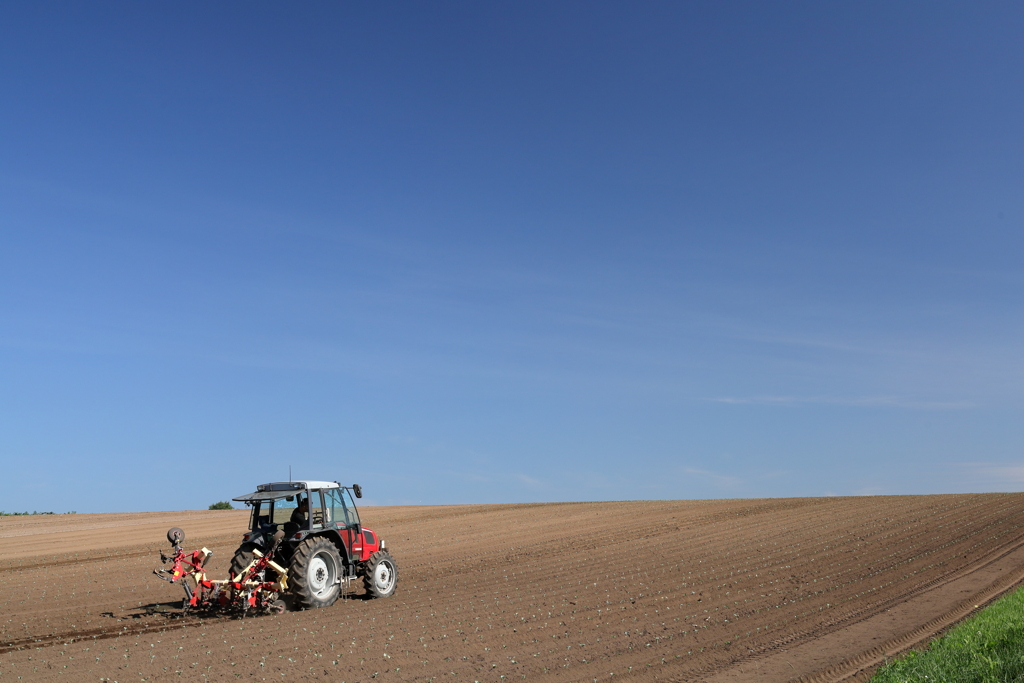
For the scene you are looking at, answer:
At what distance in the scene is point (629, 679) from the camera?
25.5ft

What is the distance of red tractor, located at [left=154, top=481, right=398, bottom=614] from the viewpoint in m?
11.8

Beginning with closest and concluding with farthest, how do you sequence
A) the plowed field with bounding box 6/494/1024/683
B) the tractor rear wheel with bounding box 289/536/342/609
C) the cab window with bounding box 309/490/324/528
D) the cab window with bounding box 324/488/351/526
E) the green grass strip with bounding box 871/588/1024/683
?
the green grass strip with bounding box 871/588/1024/683
the plowed field with bounding box 6/494/1024/683
the tractor rear wheel with bounding box 289/536/342/609
the cab window with bounding box 309/490/324/528
the cab window with bounding box 324/488/351/526

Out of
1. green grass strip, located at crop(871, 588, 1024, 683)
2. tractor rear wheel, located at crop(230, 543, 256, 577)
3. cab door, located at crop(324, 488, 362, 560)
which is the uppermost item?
cab door, located at crop(324, 488, 362, 560)

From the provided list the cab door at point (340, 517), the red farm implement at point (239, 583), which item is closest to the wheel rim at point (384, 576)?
the cab door at point (340, 517)

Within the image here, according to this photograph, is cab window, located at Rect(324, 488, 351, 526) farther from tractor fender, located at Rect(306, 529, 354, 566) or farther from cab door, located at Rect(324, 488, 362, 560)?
tractor fender, located at Rect(306, 529, 354, 566)

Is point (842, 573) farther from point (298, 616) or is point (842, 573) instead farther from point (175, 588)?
point (175, 588)

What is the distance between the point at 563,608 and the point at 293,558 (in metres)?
4.44

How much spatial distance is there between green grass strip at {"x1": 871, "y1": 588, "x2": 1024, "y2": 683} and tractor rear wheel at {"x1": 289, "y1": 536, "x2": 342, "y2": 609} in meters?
8.20

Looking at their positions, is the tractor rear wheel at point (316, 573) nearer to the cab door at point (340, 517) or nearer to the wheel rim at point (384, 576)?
the cab door at point (340, 517)

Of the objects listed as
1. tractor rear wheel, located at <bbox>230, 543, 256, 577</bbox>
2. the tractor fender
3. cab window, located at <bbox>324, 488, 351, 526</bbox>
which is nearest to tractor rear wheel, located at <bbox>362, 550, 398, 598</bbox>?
the tractor fender

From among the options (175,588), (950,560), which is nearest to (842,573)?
(950,560)

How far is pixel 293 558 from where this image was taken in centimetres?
1198

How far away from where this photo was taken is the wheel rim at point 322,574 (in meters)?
12.3

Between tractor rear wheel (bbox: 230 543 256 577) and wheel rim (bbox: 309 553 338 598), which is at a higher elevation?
tractor rear wheel (bbox: 230 543 256 577)
